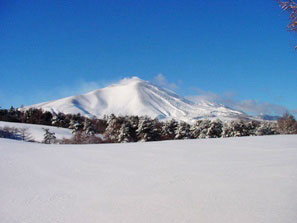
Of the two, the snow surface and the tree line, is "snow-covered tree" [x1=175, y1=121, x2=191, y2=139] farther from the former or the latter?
the snow surface

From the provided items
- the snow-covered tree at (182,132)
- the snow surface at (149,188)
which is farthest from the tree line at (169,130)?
the snow surface at (149,188)

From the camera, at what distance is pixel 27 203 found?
171 inches

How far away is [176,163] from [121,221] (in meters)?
3.70

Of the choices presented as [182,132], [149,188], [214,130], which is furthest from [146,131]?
[149,188]

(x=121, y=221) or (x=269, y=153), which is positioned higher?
(x=269, y=153)

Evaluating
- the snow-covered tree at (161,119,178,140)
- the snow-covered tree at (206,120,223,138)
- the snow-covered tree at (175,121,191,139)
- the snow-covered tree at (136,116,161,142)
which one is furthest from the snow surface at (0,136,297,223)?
the snow-covered tree at (161,119,178,140)

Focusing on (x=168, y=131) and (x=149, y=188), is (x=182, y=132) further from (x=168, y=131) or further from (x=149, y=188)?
(x=149, y=188)

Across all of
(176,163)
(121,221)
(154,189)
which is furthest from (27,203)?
(176,163)

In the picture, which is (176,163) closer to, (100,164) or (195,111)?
(100,164)

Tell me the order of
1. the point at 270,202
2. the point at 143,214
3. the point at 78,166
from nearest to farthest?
the point at 143,214, the point at 270,202, the point at 78,166

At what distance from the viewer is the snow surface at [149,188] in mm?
3852

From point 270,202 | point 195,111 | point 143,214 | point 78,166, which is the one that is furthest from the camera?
point 195,111

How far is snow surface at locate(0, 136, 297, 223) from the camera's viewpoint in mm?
3852

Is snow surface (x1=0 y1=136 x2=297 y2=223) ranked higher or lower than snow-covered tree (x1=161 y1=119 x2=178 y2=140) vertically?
lower
